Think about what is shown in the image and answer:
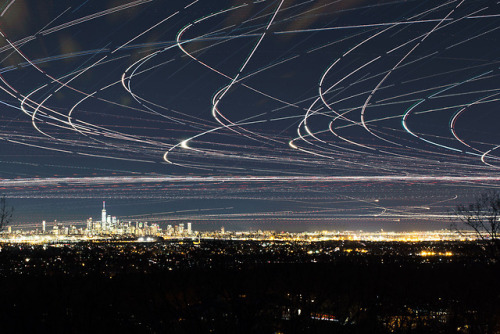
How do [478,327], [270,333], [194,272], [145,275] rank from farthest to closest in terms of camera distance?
1. [145,275]
2. [194,272]
3. [478,327]
4. [270,333]

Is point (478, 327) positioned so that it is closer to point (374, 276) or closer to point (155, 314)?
point (155, 314)

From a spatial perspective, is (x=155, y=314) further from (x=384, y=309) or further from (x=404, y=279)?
(x=404, y=279)

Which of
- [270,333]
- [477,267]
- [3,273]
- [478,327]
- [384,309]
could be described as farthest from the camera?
[477,267]

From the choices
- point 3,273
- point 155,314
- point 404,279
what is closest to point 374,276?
point 404,279

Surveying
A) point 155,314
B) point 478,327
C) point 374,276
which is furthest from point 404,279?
point 155,314

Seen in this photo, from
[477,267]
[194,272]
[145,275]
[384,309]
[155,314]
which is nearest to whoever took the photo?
[155,314]

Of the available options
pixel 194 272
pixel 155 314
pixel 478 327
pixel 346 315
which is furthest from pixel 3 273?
pixel 478 327

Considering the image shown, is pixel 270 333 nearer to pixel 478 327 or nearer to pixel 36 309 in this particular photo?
pixel 478 327

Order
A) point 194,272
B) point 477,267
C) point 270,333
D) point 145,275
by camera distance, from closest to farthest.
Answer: point 270,333
point 194,272
point 145,275
point 477,267

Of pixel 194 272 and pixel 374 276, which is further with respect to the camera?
pixel 374 276

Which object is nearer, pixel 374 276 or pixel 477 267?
pixel 374 276
